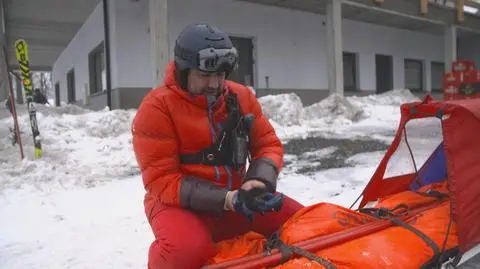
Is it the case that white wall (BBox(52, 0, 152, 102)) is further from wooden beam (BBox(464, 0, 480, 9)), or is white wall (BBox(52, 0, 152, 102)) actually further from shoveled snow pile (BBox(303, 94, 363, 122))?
wooden beam (BBox(464, 0, 480, 9))

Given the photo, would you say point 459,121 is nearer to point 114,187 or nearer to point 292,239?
point 292,239

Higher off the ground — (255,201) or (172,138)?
(172,138)

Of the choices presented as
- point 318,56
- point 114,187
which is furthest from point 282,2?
point 114,187

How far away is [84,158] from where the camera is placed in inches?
243

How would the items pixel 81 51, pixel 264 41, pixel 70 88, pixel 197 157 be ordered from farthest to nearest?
pixel 70 88 → pixel 81 51 → pixel 264 41 → pixel 197 157

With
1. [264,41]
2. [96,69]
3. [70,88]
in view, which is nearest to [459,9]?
[264,41]

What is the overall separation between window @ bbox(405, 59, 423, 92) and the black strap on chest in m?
17.1

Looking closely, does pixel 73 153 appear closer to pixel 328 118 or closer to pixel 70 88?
pixel 328 118

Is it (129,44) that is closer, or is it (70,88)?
(129,44)

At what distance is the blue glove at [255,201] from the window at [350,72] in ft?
45.6

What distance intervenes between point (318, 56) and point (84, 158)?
9.39 metres

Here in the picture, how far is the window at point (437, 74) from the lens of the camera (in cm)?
1894

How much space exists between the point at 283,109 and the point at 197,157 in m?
7.67

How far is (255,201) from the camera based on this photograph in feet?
5.40
